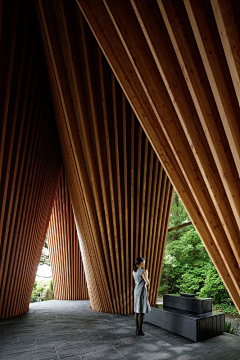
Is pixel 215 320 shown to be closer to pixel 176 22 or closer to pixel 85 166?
pixel 85 166

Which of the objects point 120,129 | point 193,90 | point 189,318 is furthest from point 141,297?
point 193,90

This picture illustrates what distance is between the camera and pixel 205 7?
7.19 ft

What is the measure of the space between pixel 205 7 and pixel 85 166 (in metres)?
5.23

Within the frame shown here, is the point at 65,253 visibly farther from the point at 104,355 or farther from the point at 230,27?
the point at 230,27

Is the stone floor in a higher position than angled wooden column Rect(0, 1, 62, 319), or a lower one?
lower

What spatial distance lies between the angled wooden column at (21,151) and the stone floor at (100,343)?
1424 mm

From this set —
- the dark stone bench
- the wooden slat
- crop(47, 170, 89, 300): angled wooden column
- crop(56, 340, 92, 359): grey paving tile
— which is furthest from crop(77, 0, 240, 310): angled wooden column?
crop(47, 170, 89, 300): angled wooden column

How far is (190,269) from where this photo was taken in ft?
46.0

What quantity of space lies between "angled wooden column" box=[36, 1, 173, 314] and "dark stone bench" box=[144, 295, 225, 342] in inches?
58.9

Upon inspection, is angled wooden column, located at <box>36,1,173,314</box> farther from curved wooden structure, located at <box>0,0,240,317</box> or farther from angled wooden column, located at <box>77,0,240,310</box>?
angled wooden column, located at <box>77,0,240,310</box>

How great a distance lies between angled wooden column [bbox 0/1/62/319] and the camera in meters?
5.55

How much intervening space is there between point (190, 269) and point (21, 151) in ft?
35.3

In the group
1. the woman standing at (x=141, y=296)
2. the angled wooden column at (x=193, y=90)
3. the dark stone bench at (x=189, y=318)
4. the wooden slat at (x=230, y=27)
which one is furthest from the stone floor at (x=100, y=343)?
the wooden slat at (x=230, y=27)

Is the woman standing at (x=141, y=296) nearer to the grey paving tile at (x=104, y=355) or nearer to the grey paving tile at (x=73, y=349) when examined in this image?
the grey paving tile at (x=104, y=355)
